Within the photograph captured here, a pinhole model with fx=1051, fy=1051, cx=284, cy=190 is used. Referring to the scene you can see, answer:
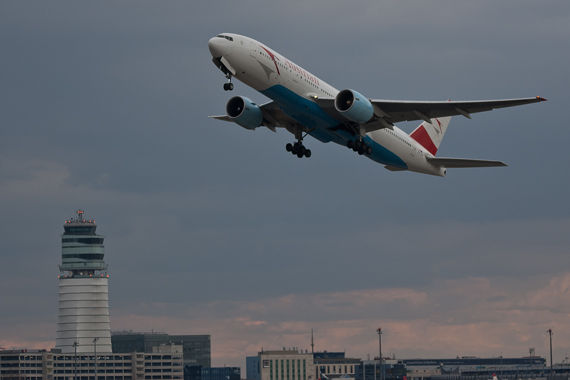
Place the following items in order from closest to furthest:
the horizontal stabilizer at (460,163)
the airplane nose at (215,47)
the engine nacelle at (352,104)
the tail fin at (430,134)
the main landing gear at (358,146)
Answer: the airplane nose at (215,47) < the engine nacelle at (352,104) < the main landing gear at (358,146) < the horizontal stabilizer at (460,163) < the tail fin at (430,134)

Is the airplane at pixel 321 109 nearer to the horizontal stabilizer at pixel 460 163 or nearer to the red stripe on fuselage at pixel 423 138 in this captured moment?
the horizontal stabilizer at pixel 460 163

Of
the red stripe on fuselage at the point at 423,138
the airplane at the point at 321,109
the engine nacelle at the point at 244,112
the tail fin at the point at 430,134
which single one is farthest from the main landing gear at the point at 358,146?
the red stripe on fuselage at the point at 423,138

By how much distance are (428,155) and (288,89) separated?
2382 cm

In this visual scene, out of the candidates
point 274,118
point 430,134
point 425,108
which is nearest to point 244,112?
point 274,118

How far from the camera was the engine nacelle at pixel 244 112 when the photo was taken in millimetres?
95844

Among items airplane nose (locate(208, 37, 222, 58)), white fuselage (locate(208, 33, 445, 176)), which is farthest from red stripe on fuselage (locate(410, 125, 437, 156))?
airplane nose (locate(208, 37, 222, 58))

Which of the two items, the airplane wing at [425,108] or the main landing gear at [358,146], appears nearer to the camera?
the airplane wing at [425,108]

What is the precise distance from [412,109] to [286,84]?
1293 cm

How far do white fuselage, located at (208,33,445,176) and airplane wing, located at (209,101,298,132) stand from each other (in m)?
2.85

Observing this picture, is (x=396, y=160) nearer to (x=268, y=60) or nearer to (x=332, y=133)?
A: (x=332, y=133)

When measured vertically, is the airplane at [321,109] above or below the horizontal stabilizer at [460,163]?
above

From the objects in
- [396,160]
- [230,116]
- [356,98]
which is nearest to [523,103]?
[356,98]

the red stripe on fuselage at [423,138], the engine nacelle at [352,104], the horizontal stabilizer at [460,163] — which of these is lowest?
the horizontal stabilizer at [460,163]

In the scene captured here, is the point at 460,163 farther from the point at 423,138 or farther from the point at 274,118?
the point at 274,118
